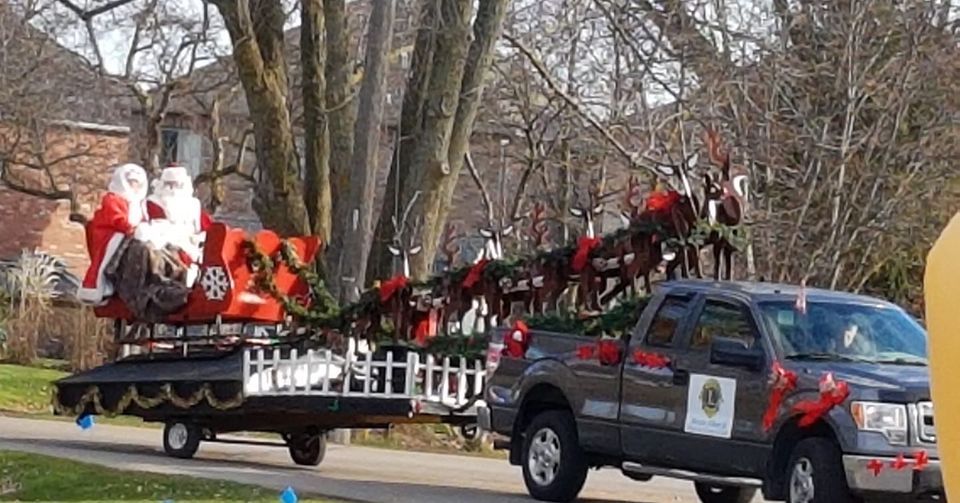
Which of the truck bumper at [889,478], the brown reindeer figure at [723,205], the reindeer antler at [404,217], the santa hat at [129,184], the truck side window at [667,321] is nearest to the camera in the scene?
the truck bumper at [889,478]

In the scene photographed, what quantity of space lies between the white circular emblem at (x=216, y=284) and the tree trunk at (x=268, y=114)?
22.7ft

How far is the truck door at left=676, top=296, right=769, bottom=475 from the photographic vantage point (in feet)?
44.7

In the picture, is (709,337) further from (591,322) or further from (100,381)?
(100,381)

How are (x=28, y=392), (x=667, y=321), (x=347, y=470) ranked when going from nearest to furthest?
(x=667, y=321) → (x=347, y=470) → (x=28, y=392)

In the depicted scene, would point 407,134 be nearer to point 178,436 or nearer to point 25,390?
point 178,436

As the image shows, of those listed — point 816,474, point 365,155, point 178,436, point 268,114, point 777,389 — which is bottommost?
point 178,436

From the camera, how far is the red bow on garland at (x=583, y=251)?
1661cm

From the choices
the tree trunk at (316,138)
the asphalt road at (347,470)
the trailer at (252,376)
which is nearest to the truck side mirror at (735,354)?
the asphalt road at (347,470)

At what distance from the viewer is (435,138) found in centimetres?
2505

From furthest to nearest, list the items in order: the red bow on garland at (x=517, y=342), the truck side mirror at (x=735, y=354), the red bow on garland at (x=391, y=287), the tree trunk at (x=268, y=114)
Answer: the tree trunk at (x=268, y=114), the red bow on garland at (x=391, y=287), the red bow on garland at (x=517, y=342), the truck side mirror at (x=735, y=354)

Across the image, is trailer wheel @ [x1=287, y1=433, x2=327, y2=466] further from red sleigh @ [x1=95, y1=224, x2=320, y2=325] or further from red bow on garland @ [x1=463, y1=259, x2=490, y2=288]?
red bow on garland @ [x1=463, y1=259, x2=490, y2=288]

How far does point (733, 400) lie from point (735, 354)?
34 cm

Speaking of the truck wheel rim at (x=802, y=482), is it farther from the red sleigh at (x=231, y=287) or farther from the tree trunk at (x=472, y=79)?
the tree trunk at (x=472, y=79)

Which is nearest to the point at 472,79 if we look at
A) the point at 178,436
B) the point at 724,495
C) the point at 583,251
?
the point at 178,436
